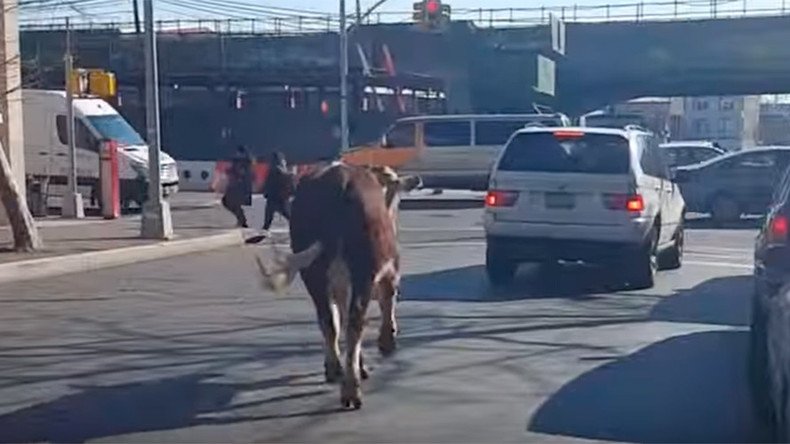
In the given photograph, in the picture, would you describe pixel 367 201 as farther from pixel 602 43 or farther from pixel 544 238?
pixel 602 43

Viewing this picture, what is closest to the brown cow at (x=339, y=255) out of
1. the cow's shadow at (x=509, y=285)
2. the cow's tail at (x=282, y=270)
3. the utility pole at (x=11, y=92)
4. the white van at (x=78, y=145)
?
the cow's tail at (x=282, y=270)

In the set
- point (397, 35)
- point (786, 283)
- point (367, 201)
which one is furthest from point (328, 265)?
point (397, 35)

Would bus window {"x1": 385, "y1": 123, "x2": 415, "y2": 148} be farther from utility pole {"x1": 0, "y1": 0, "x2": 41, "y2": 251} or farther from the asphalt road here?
the asphalt road

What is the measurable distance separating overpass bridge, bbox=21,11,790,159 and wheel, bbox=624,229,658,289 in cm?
3870

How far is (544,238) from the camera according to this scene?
17.6m

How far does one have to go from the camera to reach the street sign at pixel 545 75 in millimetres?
62688

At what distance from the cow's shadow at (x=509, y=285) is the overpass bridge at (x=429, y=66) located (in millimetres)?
36861

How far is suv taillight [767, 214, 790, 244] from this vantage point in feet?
33.2

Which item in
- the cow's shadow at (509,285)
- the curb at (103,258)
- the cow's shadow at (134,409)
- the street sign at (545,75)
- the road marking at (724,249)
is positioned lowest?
the road marking at (724,249)

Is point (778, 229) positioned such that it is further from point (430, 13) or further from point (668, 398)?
point (430, 13)

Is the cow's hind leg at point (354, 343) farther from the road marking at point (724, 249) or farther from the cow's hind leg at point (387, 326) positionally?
the road marking at point (724, 249)

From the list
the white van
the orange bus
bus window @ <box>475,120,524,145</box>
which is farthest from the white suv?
bus window @ <box>475,120,524,145</box>

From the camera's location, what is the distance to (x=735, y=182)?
99.9 feet

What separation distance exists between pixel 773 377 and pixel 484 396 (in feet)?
7.73
